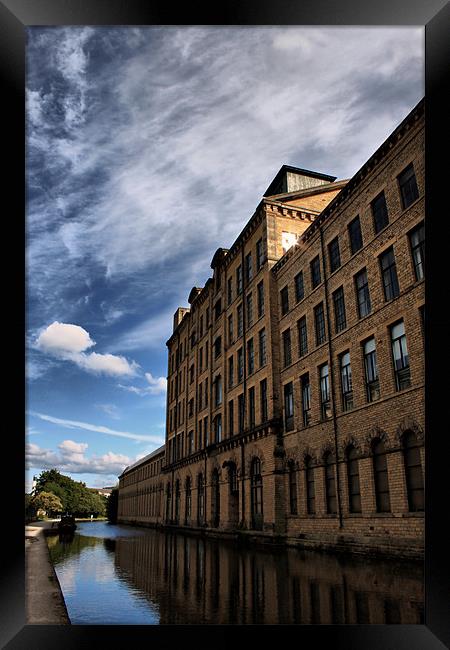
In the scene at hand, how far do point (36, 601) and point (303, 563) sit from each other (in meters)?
8.67

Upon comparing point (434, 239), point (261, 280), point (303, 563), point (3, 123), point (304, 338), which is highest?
point (261, 280)

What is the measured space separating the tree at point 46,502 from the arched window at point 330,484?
7345 cm

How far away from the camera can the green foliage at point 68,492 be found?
A: 95812 mm

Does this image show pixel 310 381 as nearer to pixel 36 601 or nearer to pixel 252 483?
pixel 252 483

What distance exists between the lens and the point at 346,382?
1862 centimetres

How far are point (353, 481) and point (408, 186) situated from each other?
33.7ft

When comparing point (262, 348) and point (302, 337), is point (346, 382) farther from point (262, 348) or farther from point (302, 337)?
point (262, 348)

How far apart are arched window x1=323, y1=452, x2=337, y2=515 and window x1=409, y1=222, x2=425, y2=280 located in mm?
7820

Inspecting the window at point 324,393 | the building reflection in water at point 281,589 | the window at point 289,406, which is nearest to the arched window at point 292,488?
the window at point 289,406

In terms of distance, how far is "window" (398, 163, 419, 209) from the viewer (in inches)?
622

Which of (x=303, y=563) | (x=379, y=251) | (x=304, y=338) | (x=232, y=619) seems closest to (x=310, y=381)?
(x=304, y=338)

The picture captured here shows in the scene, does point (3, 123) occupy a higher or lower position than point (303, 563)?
higher

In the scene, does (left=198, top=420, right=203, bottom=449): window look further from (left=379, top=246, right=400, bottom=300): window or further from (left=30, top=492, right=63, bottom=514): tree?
(left=30, top=492, right=63, bottom=514): tree

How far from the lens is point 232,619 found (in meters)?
6.47
